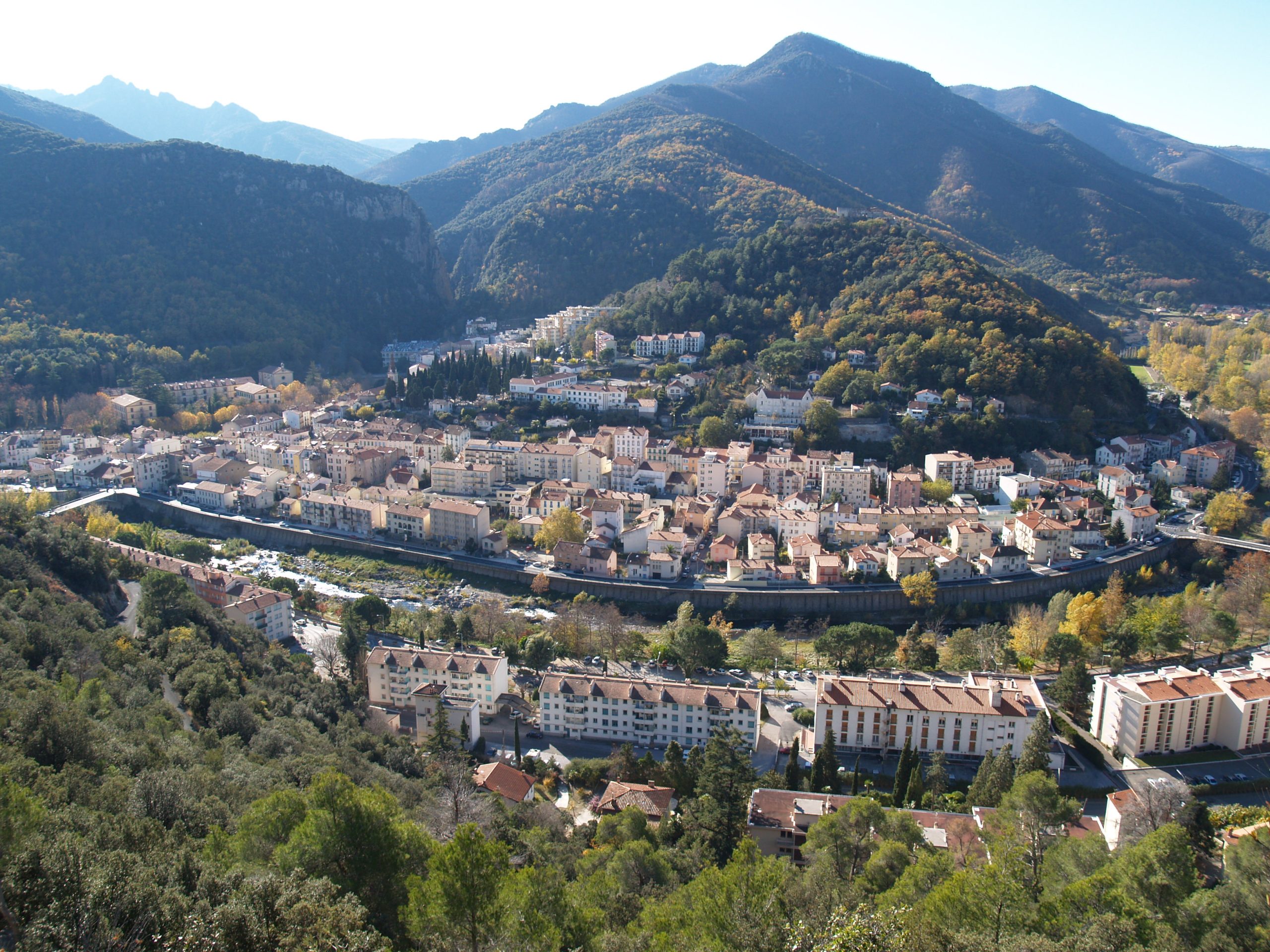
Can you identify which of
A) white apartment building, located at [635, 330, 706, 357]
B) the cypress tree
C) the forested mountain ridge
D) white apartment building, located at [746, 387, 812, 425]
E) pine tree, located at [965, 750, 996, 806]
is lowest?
pine tree, located at [965, 750, 996, 806]

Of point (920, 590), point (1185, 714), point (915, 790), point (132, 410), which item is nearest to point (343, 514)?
point (132, 410)

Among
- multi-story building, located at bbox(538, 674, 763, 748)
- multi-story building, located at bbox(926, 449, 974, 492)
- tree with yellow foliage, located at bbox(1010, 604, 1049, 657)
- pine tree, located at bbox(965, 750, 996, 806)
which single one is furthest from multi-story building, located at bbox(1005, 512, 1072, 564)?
pine tree, located at bbox(965, 750, 996, 806)

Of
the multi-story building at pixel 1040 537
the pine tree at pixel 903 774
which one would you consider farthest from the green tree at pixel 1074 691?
the multi-story building at pixel 1040 537

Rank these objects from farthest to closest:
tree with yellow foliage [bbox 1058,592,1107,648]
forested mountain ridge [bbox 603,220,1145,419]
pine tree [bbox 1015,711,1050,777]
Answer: forested mountain ridge [bbox 603,220,1145,419] → tree with yellow foliage [bbox 1058,592,1107,648] → pine tree [bbox 1015,711,1050,777]

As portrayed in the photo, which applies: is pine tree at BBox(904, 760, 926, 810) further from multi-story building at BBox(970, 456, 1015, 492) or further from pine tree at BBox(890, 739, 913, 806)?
multi-story building at BBox(970, 456, 1015, 492)

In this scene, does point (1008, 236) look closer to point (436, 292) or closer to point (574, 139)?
point (574, 139)

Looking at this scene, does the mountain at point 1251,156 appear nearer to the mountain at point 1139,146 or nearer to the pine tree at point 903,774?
the mountain at point 1139,146

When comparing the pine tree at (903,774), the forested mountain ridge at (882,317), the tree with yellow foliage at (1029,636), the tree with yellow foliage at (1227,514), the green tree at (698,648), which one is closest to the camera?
the pine tree at (903,774)
